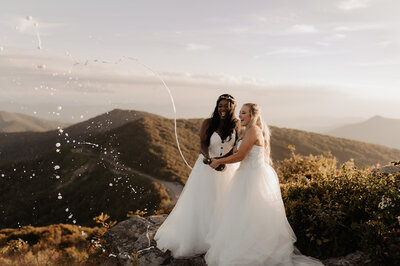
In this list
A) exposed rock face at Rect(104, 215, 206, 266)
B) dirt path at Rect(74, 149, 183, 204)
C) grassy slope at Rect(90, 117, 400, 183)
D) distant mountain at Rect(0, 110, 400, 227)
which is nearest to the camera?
exposed rock face at Rect(104, 215, 206, 266)

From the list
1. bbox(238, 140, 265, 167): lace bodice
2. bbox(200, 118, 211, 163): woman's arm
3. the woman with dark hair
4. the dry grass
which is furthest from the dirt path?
bbox(238, 140, 265, 167): lace bodice

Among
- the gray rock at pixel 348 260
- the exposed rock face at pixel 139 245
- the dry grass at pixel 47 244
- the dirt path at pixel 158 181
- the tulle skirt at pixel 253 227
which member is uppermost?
the tulle skirt at pixel 253 227

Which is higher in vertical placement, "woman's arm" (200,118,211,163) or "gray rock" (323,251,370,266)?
"woman's arm" (200,118,211,163)

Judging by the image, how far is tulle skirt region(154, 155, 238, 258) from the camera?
6.64 metres

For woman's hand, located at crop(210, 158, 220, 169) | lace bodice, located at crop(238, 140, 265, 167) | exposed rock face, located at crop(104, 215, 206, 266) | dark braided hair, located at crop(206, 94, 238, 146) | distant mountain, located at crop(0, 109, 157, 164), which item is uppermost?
dark braided hair, located at crop(206, 94, 238, 146)

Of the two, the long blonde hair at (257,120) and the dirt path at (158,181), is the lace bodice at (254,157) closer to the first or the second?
the long blonde hair at (257,120)

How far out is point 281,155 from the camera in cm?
7844

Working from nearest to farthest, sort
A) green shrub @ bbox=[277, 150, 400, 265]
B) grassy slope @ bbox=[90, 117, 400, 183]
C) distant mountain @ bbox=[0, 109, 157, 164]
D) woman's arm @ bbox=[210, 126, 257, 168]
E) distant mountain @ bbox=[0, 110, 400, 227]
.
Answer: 1. green shrub @ bbox=[277, 150, 400, 265]
2. woman's arm @ bbox=[210, 126, 257, 168]
3. distant mountain @ bbox=[0, 110, 400, 227]
4. grassy slope @ bbox=[90, 117, 400, 183]
5. distant mountain @ bbox=[0, 109, 157, 164]

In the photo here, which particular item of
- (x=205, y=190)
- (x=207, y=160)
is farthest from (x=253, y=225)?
(x=207, y=160)

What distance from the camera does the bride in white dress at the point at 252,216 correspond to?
5914 mm

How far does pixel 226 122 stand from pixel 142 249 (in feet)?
12.2

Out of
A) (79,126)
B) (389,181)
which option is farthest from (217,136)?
(79,126)

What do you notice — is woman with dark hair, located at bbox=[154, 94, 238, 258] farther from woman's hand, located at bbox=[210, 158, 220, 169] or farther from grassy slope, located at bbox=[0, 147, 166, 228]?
grassy slope, located at bbox=[0, 147, 166, 228]

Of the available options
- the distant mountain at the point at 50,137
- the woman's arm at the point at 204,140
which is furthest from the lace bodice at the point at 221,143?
the distant mountain at the point at 50,137
